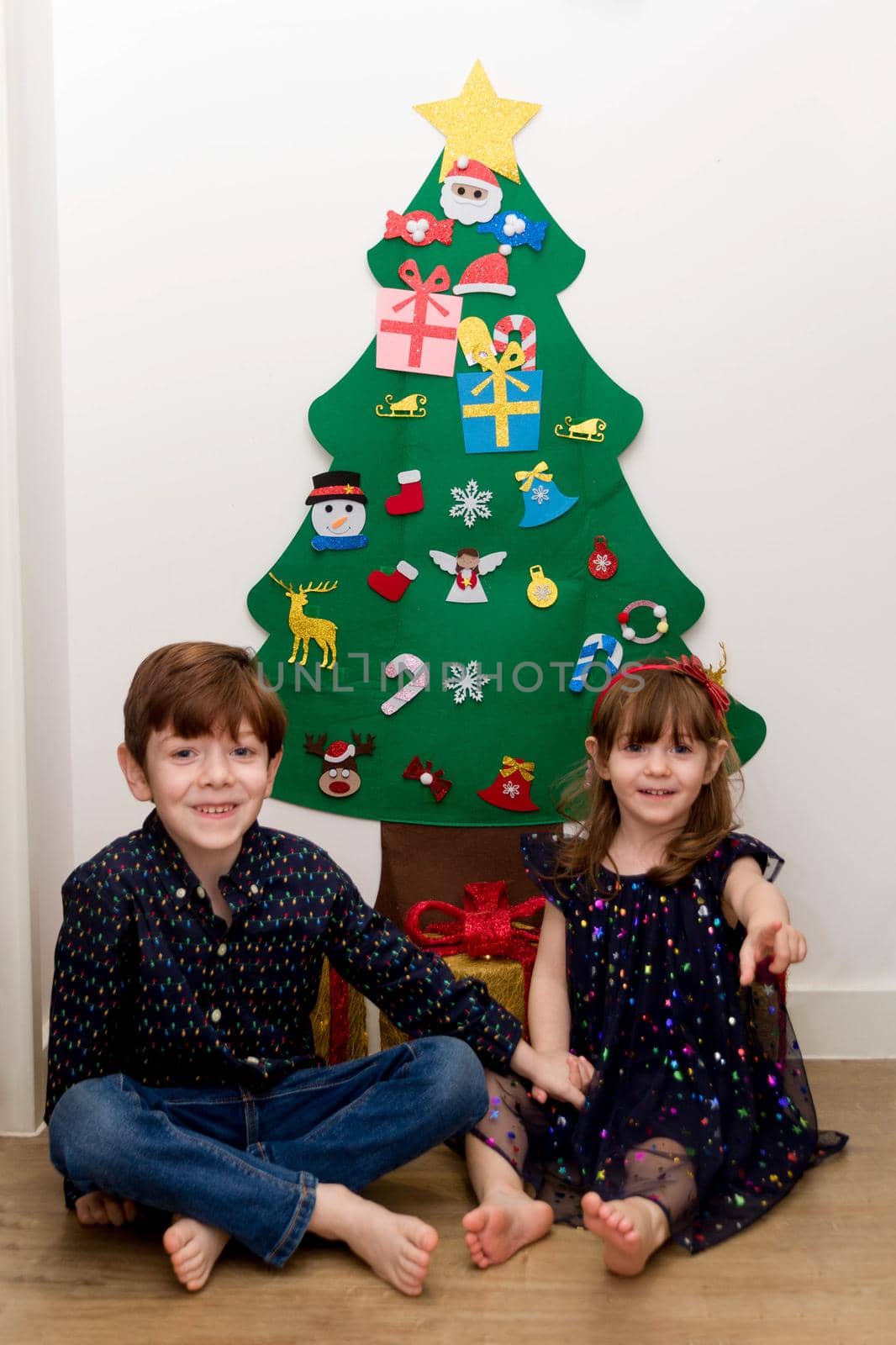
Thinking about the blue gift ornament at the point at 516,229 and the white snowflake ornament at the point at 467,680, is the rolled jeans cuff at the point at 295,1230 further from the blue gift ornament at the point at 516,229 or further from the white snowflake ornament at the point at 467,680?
the blue gift ornament at the point at 516,229

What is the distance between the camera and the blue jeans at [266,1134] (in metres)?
1.11

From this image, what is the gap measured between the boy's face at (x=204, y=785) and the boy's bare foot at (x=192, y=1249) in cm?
35

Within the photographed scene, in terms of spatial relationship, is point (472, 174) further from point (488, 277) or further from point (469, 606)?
point (469, 606)

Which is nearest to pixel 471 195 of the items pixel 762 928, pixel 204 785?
pixel 204 785

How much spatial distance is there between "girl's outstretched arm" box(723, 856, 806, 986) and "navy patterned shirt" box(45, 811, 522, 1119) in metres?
0.29

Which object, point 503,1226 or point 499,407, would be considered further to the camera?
point 499,407

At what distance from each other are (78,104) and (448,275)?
0.56 m

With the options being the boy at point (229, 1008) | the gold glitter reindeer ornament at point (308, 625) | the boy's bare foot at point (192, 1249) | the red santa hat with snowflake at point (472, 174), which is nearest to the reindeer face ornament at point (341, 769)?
the gold glitter reindeer ornament at point (308, 625)

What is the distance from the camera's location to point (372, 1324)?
1036mm

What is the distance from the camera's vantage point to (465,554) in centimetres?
166

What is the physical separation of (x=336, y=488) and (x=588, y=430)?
358mm

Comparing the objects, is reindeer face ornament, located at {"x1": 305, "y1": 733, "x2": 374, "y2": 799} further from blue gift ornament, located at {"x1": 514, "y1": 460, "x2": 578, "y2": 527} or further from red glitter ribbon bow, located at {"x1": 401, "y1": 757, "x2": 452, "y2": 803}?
blue gift ornament, located at {"x1": 514, "y1": 460, "x2": 578, "y2": 527}

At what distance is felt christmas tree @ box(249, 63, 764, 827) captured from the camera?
164 cm

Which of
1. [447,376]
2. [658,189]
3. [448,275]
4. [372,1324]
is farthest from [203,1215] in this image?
[658,189]
